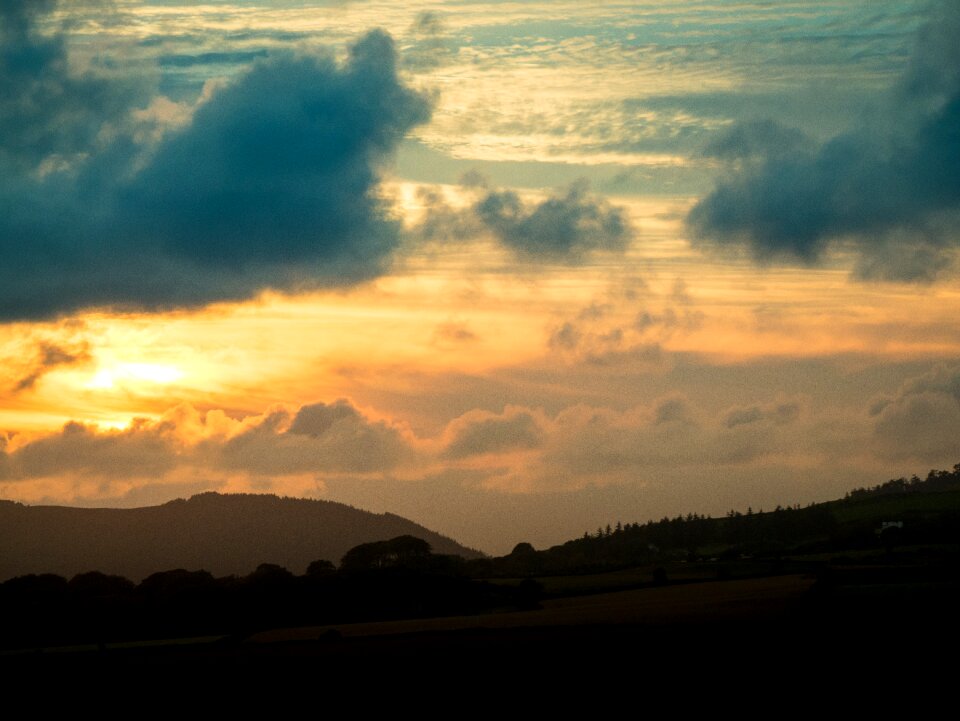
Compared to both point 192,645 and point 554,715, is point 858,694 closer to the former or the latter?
point 554,715

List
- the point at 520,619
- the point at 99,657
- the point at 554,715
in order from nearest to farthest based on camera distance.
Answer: the point at 554,715
the point at 99,657
the point at 520,619

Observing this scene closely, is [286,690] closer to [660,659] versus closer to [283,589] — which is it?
[660,659]

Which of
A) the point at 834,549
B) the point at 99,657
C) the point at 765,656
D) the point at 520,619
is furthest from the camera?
the point at 834,549

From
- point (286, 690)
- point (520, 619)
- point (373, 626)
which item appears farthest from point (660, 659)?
point (373, 626)

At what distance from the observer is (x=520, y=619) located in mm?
114500

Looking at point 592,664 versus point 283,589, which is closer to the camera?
point 592,664

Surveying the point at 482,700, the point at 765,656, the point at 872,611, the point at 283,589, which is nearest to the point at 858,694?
the point at 765,656

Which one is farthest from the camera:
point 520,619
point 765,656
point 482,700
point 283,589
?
point 283,589

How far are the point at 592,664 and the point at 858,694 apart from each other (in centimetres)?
2006

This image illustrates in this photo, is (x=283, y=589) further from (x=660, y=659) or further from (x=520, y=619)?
(x=660, y=659)

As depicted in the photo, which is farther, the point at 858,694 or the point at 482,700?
the point at 482,700

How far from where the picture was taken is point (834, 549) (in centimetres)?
19188

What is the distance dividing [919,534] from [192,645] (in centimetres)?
12619

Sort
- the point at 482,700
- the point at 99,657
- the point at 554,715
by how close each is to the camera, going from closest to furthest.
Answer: the point at 554,715
the point at 482,700
the point at 99,657
